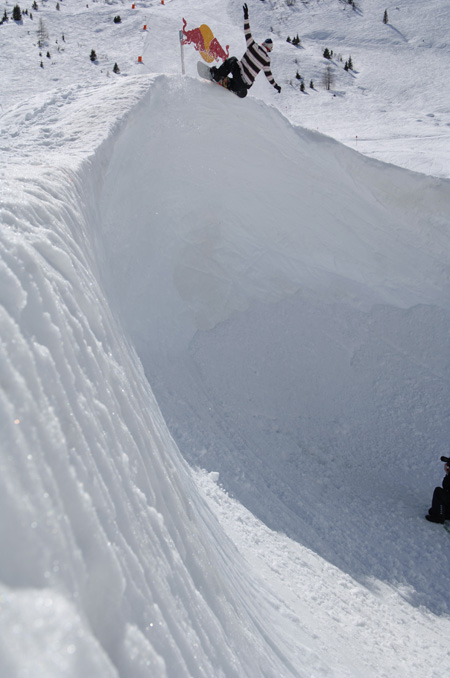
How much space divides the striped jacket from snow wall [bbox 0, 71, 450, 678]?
0.43 m

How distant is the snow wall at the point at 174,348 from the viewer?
1043 mm

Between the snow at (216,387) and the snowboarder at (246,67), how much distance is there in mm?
204

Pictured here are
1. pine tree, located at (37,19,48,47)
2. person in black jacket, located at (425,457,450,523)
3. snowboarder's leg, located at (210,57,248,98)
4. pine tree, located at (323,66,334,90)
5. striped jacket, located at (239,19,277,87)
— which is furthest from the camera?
pine tree, located at (323,66,334,90)

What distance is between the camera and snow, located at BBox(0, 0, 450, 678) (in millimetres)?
1104

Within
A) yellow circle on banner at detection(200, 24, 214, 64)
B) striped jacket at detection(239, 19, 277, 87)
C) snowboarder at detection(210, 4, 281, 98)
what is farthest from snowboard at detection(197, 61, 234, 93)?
yellow circle on banner at detection(200, 24, 214, 64)

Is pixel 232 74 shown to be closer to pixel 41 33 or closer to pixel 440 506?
pixel 440 506

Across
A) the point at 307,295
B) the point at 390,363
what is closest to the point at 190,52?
the point at 307,295

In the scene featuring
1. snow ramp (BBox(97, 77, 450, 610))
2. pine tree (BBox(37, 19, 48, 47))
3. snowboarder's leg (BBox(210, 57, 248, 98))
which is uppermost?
pine tree (BBox(37, 19, 48, 47))

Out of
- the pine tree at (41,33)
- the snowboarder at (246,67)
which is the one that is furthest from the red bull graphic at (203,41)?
the pine tree at (41,33)

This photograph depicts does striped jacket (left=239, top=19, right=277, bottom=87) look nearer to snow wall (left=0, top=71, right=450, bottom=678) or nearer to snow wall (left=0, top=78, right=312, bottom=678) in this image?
snow wall (left=0, top=71, right=450, bottom=678)

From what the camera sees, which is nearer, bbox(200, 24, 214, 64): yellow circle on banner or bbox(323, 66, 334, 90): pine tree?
bbox(200, 24, 214, 64): yellow circle on banner

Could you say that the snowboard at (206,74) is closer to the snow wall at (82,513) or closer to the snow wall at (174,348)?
the snow wall at (174,348)

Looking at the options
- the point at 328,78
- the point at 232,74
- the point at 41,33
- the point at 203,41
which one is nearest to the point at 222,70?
the point at 232,74

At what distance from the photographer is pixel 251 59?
7.36 metres
